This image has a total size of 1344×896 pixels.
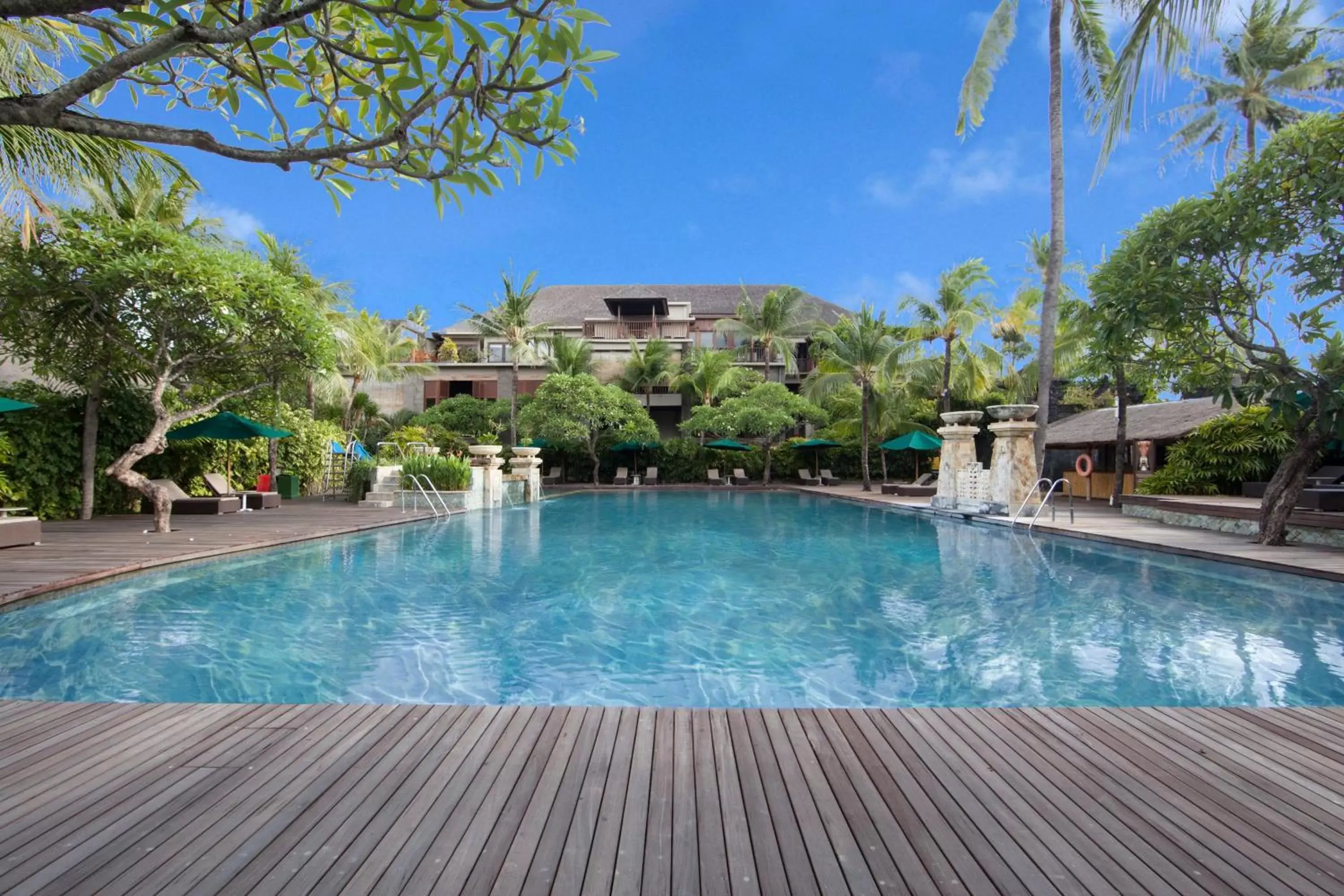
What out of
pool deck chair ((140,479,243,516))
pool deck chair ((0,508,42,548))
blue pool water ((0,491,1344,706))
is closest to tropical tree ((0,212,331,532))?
pool deck chair ((0,508,42,548))

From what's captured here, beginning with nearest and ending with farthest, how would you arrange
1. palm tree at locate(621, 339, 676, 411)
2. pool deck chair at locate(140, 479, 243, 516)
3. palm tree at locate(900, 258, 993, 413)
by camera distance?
pool deck chair at locate(140, 479, 243, 516) < palm tree at locate(900, 258, 993, 413) < palm tree at locate(621, 339, 676, 411)

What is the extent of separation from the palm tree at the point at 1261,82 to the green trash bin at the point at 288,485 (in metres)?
26.7

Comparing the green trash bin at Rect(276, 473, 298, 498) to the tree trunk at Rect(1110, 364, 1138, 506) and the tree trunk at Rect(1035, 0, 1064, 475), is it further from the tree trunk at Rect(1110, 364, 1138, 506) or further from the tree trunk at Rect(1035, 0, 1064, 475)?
the tree trunk at Rect(1110, 364, 1138, 506)

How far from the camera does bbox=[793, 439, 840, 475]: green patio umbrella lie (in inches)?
1043

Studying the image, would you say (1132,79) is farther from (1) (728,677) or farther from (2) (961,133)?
(2) (961,133)

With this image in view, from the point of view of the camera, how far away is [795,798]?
2416 mm

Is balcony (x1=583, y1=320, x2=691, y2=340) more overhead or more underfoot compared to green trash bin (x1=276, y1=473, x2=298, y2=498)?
more overhead

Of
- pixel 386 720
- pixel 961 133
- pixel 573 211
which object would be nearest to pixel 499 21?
pixel 386 720

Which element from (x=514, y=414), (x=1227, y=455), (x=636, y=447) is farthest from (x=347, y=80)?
(x=636, y=447)

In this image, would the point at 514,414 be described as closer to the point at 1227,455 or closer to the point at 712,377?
the point at 712,377

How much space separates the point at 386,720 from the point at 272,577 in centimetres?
578

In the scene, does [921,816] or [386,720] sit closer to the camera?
[921,816]

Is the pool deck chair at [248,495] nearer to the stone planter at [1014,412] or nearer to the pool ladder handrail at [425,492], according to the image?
the pool ladder handrail at [425,492]

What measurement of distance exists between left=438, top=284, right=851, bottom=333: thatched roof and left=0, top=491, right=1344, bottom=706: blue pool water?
27595mm
